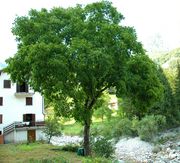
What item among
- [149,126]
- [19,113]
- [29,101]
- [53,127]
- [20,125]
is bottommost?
[149,126]

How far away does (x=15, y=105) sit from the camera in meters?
43.6

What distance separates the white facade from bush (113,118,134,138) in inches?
518

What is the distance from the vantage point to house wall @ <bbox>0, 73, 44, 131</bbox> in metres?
42.6

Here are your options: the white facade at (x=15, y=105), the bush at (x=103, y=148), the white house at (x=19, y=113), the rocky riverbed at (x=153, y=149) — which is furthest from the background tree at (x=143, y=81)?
the white facade at (x=15, y=105)

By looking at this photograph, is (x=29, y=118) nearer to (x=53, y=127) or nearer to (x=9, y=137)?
(x=9, y=137)

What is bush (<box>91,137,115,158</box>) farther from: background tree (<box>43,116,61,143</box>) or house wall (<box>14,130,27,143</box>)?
house wall (<box>14,130,27,143</box>)

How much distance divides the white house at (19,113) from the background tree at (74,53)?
1798 cm

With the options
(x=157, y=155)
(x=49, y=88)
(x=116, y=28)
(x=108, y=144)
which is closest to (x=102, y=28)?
(x=116, y=28)

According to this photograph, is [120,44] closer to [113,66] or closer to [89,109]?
[113,66]

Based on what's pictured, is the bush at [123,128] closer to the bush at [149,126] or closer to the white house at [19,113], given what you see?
the bush at [149,126]

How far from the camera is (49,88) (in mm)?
23516

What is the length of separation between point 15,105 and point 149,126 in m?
19.6

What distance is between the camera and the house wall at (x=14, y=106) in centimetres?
4262

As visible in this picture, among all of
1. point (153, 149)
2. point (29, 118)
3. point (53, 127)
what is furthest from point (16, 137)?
point (153, 149)
